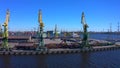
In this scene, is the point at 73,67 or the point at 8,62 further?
the point at 8,62

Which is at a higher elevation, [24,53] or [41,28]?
[41,28]

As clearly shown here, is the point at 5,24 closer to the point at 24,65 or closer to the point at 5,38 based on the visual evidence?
the point at 5,38

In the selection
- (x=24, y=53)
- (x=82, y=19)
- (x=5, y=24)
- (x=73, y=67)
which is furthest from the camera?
(x=82, y=19)

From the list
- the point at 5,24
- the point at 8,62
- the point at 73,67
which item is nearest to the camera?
the point at 73,67

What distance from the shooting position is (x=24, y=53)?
80.8 m

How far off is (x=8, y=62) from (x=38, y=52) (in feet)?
59.1

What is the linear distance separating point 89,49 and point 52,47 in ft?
50.8

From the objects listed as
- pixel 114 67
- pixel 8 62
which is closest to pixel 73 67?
pixel 114 67

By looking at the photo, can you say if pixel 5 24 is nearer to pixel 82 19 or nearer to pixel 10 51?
pixel 10 51

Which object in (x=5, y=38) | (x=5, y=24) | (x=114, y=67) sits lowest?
(x=114, y=67)

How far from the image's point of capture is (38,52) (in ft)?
270

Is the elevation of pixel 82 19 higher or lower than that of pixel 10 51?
higher

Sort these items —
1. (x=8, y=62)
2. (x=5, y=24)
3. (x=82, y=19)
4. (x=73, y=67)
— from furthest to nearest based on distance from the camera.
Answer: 1. (x=82, y=19)
2. (x=5, y=24)
3. (x=8, y=62)
4. (x=73, y=67)

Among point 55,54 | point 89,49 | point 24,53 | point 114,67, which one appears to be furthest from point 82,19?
point 114,67
